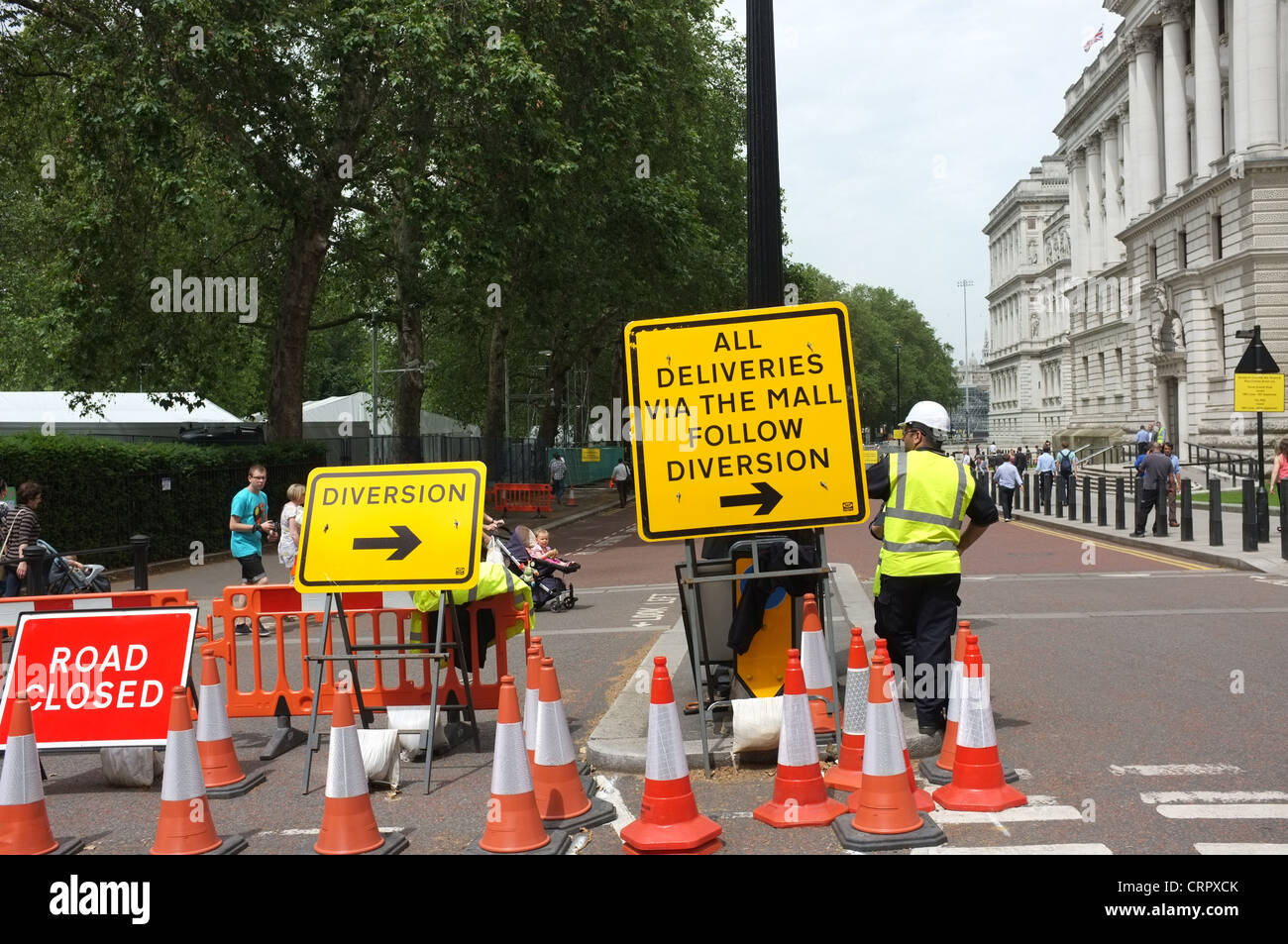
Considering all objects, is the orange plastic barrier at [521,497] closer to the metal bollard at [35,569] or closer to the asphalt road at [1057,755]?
the asphalt road at [1057,755]

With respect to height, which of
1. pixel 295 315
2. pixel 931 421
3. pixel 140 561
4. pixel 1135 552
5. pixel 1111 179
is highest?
pixel 1111 179

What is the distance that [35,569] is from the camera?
12414mm

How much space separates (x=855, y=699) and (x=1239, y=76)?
51161 mm

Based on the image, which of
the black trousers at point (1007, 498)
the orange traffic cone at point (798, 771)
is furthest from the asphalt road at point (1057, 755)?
the black trousers at point (1007, 498)

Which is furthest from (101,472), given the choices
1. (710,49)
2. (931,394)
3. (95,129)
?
(931,394)

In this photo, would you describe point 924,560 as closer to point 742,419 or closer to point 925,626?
point 925,626

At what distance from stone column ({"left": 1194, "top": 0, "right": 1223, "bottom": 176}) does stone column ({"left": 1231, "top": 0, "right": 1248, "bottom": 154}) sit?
144 inches

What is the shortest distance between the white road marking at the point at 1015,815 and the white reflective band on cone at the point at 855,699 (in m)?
0.63

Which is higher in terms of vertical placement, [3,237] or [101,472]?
[3,237]

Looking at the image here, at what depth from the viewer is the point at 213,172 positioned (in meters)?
24.8

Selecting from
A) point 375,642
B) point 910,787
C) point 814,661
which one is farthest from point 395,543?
point 910,787

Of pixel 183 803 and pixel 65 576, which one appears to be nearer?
pixel 183 803
